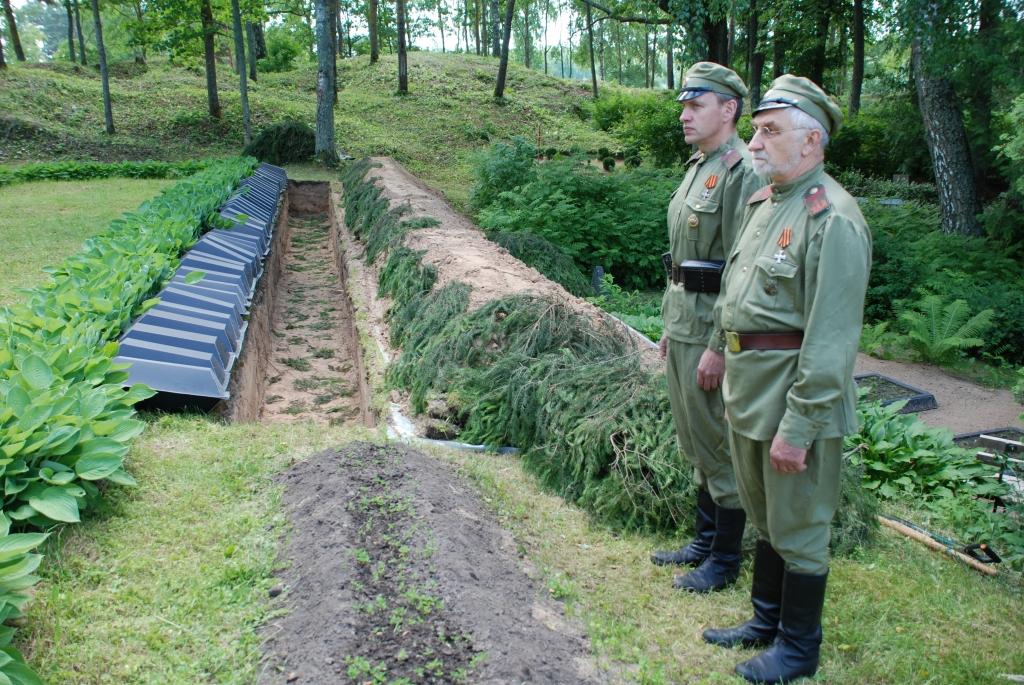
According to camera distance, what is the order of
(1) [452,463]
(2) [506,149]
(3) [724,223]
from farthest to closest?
(2) [506,149] → (1) [452,463] → (3) [724,223]

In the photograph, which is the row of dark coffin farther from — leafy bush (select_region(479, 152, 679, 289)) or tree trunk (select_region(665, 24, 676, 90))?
tree trunk (select_region(665, 24, 676, 90))

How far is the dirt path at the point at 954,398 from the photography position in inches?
282

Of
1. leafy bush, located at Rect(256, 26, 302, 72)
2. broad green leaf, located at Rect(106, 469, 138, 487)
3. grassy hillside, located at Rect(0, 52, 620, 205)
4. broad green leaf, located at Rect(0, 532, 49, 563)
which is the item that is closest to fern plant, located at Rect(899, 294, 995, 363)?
broad green leaf, located at Rect(106, 469, 138, 487)

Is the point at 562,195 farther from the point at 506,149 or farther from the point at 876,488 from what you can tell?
the point at 876,488

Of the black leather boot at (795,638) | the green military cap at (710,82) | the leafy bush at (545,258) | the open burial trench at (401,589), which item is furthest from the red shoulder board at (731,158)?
the leafy bush at (545,258)

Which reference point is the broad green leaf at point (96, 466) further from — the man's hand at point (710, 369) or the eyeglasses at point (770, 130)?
the eyeglasses at point (770, 130)

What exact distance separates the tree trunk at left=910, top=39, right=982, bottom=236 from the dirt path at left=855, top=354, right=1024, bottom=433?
18.4 ft

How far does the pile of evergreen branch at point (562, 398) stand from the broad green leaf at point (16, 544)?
2.46m

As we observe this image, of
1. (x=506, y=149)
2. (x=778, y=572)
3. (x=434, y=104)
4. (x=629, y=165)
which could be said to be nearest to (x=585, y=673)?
(x=778, y=572)

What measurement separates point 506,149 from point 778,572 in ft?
44.0

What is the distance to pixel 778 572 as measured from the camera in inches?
116

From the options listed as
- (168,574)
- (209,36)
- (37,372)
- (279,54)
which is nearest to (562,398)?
(168,574)

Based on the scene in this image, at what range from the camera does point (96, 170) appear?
18812mm

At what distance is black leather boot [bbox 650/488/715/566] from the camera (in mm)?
3648
